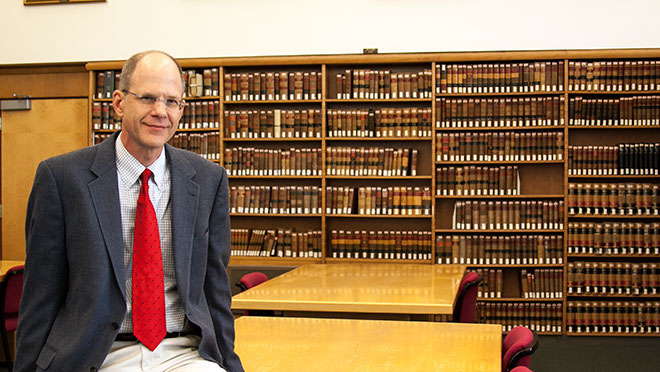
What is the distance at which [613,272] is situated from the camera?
21.1 ft

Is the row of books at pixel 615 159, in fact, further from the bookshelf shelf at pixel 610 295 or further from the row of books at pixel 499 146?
the bookshelf shelf at pixel 610 295

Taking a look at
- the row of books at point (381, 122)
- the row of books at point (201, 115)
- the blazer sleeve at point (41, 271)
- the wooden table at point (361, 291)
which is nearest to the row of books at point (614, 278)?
the wooden table at point (361, 291)

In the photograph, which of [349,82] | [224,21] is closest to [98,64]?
[224,21]

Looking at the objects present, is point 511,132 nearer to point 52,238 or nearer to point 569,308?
point 569,308

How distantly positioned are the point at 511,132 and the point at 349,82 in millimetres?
1652

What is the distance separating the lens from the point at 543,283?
6.51m

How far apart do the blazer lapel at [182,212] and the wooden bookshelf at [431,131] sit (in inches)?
189

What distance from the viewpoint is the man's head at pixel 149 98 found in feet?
5.77

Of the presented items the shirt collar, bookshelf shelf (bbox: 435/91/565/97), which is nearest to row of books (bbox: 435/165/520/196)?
bookshelf shelf (bbox: 435/91/565/97)

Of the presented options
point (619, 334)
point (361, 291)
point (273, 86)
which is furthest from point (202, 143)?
point (619, 334)

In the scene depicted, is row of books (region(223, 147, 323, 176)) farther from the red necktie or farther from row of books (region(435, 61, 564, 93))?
the red necktie

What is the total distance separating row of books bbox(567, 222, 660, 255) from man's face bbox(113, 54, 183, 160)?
544 cm

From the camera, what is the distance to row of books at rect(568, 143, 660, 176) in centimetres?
639

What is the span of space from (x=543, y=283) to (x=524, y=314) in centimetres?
35
